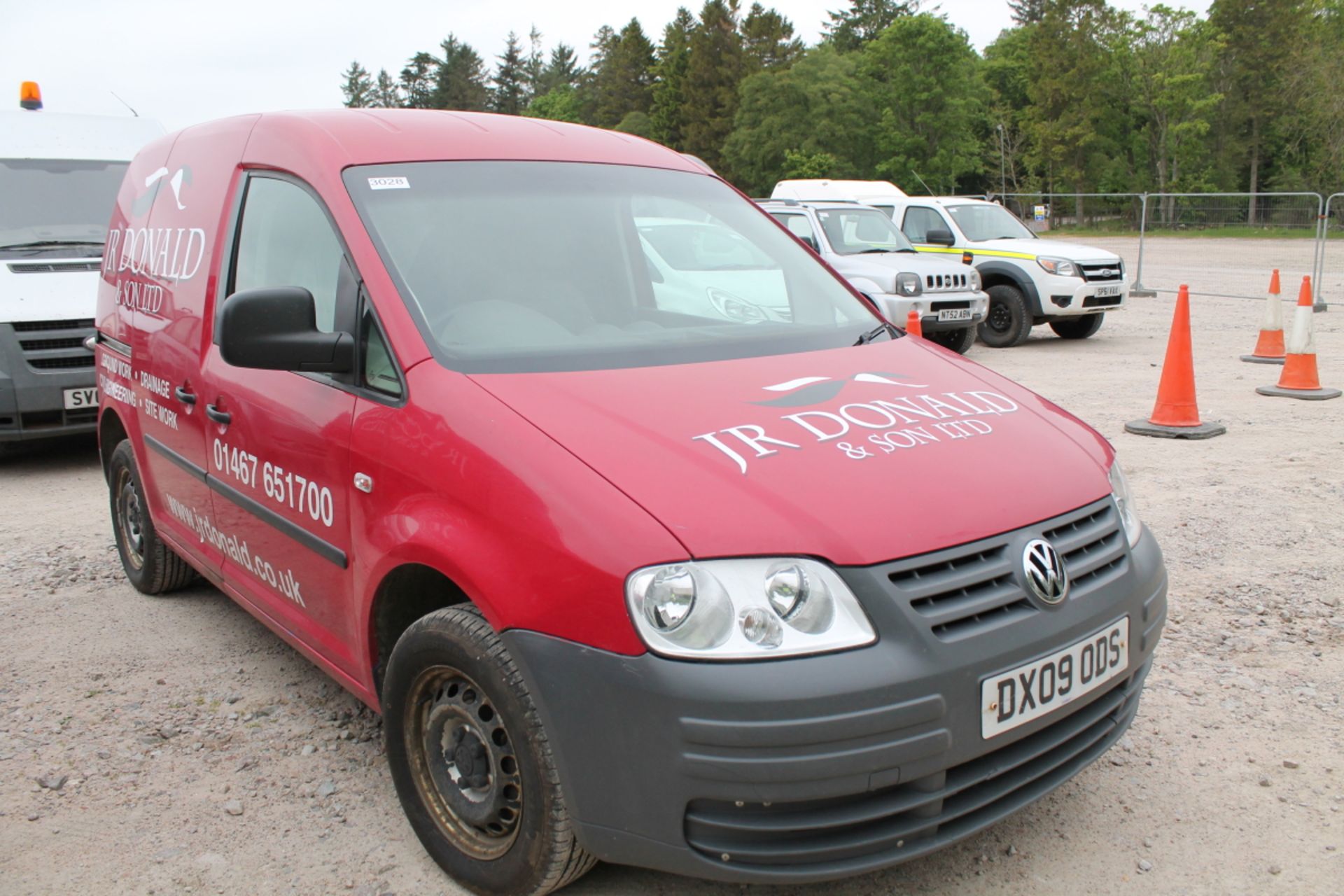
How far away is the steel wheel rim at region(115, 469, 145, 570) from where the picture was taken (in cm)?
471

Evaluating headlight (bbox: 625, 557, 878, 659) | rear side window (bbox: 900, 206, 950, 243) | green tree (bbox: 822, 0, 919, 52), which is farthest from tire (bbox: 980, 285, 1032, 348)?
green tree (bbox: 822, 0, 919, 52)

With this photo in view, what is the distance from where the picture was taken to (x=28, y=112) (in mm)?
8031

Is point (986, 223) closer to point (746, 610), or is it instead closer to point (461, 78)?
point (746, 610)

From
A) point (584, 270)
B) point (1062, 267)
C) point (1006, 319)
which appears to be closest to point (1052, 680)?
point (584, 270)

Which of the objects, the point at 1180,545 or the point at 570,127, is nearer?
the point at 570,127

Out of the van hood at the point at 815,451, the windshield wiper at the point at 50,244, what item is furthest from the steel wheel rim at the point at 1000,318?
the van hood at the point at 815,451

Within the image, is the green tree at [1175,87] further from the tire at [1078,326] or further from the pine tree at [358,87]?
the pine tree at [358,87]

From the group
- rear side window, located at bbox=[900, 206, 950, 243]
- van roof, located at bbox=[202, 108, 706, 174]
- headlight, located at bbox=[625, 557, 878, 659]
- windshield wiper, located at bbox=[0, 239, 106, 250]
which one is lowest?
headlight, located at bbox=[625, 557, 878, 659]

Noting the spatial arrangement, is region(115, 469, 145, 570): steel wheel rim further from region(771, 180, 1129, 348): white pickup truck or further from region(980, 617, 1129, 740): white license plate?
region(771, 180, 1129, 348): white pickup truck

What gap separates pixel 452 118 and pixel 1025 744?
2416mm

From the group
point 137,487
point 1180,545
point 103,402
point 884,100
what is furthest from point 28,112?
point 884,100

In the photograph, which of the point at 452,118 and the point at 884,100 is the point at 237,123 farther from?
the point at 884,100

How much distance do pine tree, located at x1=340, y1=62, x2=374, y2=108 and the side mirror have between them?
148 meters

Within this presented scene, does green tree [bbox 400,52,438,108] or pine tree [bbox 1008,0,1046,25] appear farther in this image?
green tree [bbox 400,52,438,108]
